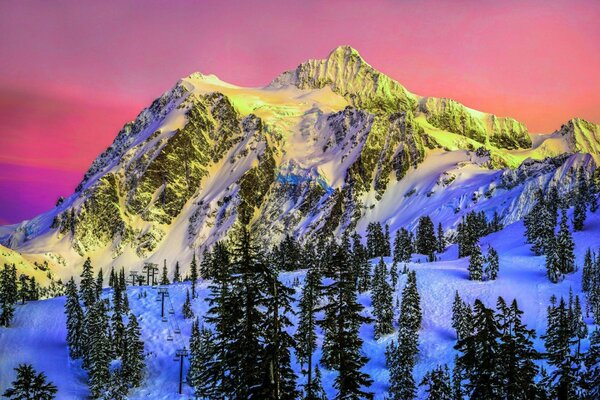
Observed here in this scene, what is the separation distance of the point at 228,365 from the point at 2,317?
100 meters

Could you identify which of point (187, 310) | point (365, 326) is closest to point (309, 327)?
point (365, 326)

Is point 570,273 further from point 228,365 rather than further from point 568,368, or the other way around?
point 228,365

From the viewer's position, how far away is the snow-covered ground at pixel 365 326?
259ft

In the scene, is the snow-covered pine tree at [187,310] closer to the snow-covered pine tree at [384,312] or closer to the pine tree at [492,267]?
the snow-covered pine tree at [384,312]

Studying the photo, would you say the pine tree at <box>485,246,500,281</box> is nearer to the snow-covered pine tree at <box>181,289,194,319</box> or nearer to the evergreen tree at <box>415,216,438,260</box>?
the evergreen tree at <box>415,216,438,260</box>

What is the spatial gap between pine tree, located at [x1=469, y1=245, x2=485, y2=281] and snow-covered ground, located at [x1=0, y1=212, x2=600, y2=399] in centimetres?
157

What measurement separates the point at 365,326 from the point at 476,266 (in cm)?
2749

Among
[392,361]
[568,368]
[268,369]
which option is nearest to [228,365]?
[268,369]

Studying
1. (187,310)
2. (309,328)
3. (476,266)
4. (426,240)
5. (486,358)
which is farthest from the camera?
(426,240)

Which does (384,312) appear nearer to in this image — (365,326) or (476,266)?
(365,326)

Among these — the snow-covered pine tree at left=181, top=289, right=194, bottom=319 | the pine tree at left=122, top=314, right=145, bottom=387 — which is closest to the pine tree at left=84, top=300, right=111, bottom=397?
the pine tree at left=122, top=314, right=145, bottom=387

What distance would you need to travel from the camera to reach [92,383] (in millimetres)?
75250

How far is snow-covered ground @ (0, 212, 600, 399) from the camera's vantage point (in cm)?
7906

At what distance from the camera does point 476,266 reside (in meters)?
102
